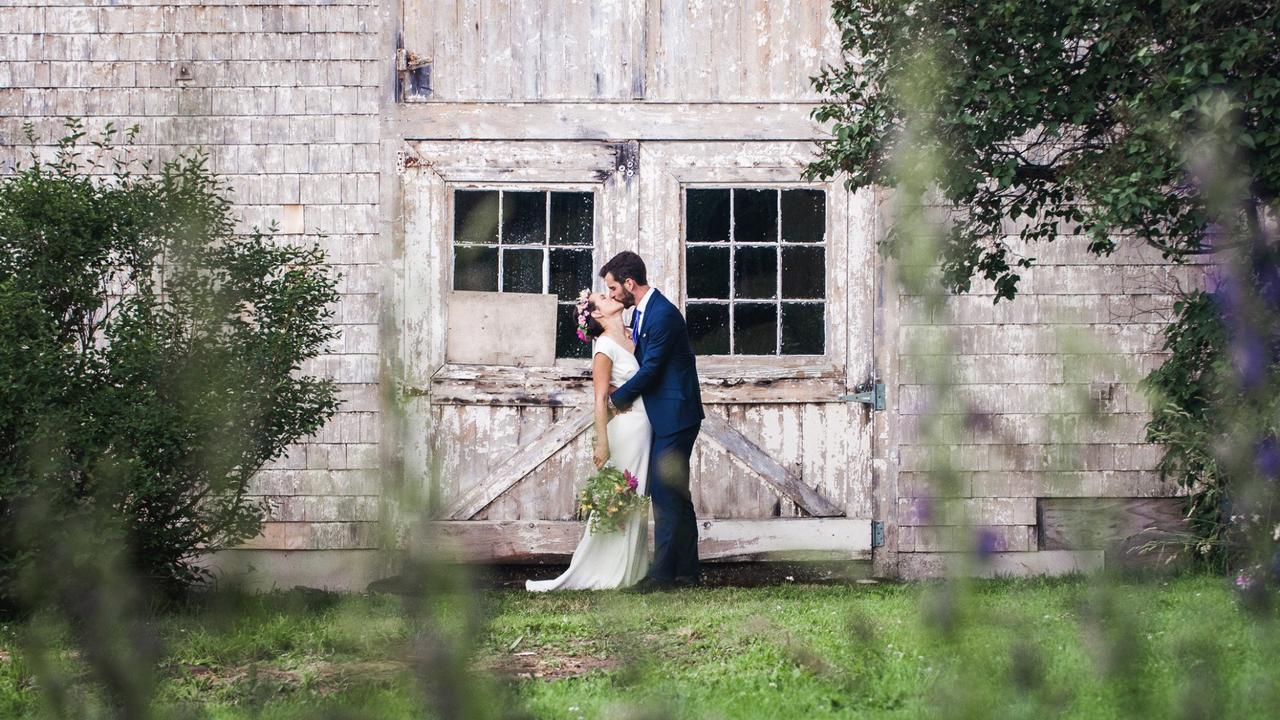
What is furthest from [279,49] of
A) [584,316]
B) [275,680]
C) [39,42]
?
[275,680]

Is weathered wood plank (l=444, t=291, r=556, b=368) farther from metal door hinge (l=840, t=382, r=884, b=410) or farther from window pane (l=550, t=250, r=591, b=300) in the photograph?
metal door hinge (l=840, t=382, r=884, b=410)

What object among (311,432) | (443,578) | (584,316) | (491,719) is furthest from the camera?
(584,316)

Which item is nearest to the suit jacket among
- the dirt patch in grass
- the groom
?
the groom

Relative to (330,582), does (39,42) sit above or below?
above

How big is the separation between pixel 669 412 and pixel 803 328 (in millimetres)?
1211

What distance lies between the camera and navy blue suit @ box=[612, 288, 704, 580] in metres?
6.17

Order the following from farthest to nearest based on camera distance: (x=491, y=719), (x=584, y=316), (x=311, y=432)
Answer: (x=584, y=316) → (x=311, y=432) → (x=491, y=719)

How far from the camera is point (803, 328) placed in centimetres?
703

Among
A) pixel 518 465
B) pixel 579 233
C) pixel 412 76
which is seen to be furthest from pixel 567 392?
pixel 412 76

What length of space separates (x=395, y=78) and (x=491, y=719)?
6.16 m

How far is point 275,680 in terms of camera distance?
3686 mm

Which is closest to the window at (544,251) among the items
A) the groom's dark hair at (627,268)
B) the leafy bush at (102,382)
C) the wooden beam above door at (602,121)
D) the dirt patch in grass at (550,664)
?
the wooden beam above door at (602,121)

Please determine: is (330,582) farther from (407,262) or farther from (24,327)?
(24,327)

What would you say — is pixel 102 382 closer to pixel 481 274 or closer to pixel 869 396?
pixel 481 274
